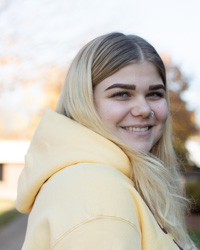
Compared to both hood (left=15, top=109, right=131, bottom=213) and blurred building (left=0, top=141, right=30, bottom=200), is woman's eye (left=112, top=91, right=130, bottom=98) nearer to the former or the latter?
hood (left=15, top=109, right=131, bottom=213)

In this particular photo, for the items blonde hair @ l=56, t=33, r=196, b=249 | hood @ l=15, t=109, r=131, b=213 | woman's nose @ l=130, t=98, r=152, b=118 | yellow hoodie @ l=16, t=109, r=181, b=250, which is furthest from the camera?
woman's nose @ l=130, t=98, r=152, b=118

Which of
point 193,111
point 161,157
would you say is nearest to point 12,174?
point 193,111

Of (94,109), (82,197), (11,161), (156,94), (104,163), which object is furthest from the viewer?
(11,161)

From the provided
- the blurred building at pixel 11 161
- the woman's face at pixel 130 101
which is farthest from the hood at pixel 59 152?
the blurred building at pixel 11 161

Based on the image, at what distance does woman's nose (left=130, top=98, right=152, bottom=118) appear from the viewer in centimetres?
186

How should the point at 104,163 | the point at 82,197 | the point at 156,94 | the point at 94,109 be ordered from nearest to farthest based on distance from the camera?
the point at 82,197 → the point at 104,163 → the point at 94,109 → the point at 156,94

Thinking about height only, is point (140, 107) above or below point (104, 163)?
above

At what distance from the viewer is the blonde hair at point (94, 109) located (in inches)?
69.1

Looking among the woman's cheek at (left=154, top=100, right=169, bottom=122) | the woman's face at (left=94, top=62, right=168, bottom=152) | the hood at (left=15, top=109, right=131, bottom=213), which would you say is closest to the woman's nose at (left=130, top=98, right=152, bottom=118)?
the woman's face at (left=94, top=62, right=168, bottom=152)

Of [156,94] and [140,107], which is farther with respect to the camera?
[156,94]

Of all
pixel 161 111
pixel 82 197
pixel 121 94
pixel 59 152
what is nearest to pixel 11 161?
pixel 161 111

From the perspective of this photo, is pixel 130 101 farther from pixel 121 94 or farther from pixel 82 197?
pixel 82 197

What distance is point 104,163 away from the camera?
155cm

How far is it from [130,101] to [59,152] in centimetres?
46
